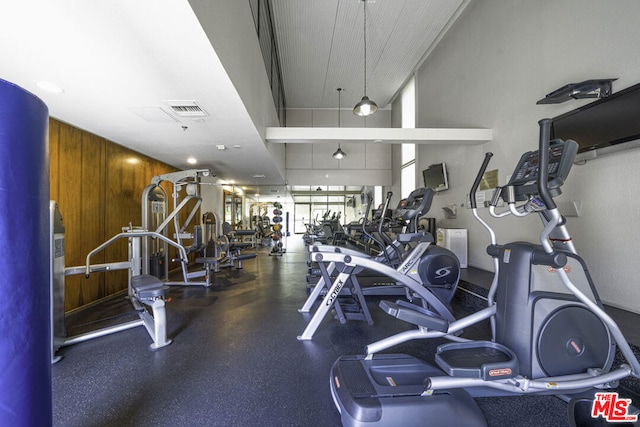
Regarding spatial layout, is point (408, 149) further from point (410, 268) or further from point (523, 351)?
point (523, 351)

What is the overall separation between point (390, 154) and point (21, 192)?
945cm

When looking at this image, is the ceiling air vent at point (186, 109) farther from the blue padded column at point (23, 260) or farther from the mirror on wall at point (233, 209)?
the mirror on wall at point (233, 209)

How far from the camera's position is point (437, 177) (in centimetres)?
571

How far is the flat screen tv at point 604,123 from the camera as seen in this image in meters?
2.32

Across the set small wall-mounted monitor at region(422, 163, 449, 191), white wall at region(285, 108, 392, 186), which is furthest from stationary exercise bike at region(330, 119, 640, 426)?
white wall at region(285, 108, 392, 186)

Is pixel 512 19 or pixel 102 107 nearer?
pixel 102 107

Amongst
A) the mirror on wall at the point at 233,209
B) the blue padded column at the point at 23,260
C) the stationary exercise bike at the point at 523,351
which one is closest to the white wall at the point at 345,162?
the mirror on wall at the point at 233,209

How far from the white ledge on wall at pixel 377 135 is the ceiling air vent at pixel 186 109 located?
4.93ft

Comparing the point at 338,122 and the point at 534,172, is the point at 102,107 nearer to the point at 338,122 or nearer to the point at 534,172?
the point at 534,172

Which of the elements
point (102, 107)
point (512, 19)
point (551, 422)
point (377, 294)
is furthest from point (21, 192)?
point (512, 19)

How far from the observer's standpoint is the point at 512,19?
3.88 m

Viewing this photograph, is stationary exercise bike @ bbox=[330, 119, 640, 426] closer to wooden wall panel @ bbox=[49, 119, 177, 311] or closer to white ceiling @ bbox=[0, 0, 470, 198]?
white ceiling @ bbox=[0, 0, 470, 198]

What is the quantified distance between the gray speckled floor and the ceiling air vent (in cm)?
249

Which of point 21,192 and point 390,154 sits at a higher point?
point 390,154
